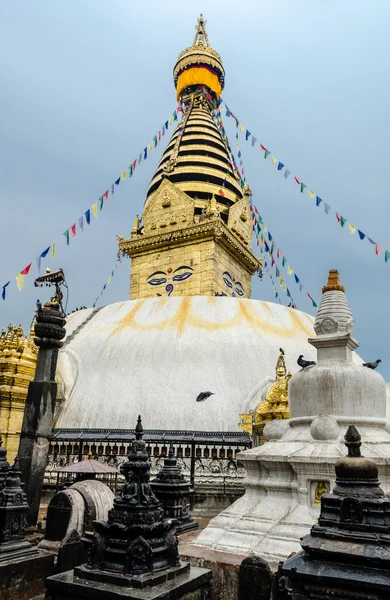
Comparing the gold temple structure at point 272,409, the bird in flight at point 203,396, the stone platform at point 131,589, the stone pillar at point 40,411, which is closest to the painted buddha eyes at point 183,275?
the bird in flight at point 203,396

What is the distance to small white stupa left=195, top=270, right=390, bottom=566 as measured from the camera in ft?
16.4

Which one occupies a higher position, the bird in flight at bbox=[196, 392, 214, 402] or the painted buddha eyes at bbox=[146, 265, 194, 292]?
the painted buddha eyes at bbox=[146, 265, 194, 292]

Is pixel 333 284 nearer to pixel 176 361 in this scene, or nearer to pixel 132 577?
pixel 132 577

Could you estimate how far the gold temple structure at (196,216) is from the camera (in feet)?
76.4

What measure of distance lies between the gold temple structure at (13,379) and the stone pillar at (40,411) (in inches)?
149

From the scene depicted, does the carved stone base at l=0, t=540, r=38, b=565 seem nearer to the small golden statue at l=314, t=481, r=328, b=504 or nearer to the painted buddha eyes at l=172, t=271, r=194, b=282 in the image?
the small golden statue at l=314, t=481, r=328, b=504

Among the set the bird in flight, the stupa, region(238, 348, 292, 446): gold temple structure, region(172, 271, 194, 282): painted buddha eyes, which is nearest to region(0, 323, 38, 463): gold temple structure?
the stupa

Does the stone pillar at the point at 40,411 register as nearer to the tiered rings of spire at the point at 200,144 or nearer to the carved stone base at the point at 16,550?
the carved stone base at the point at 16,550

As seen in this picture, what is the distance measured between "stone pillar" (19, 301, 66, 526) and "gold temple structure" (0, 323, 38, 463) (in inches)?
149

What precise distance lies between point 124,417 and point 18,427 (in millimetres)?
3029

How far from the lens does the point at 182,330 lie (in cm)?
1545

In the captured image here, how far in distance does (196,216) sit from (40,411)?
18977 millimetres

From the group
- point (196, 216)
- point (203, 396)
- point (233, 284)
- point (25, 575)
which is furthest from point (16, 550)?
point (196, 216)

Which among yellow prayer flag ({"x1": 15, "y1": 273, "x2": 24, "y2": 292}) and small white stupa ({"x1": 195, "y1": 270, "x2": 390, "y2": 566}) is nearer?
small white stupa ({"x1": 195, "y1": 270, "x2": 390, "y2": 566})
